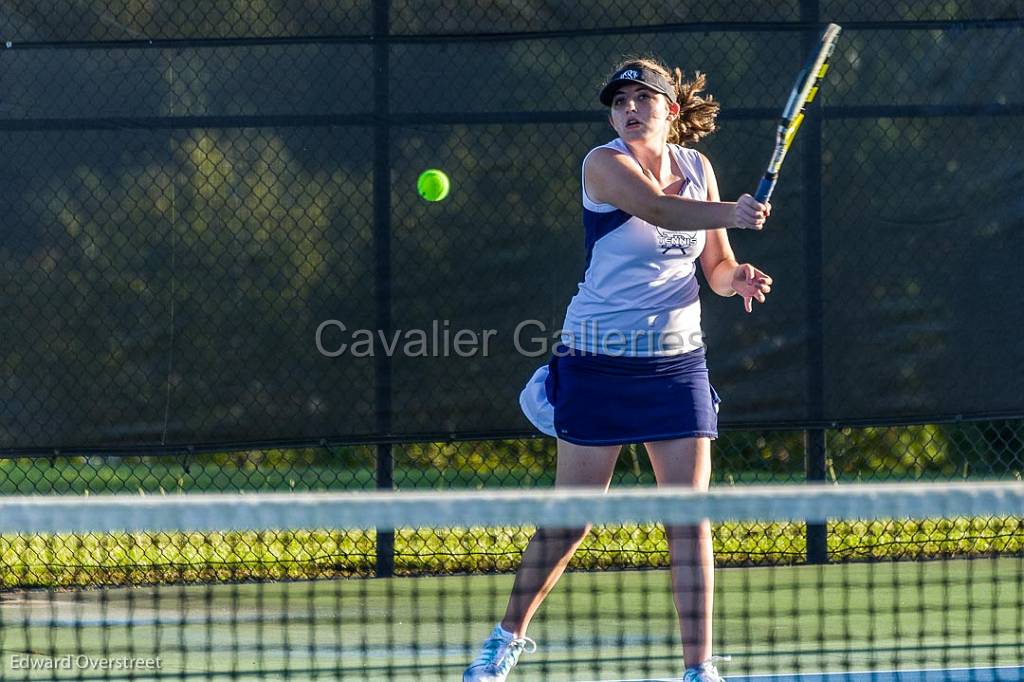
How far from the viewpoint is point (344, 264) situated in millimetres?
4680

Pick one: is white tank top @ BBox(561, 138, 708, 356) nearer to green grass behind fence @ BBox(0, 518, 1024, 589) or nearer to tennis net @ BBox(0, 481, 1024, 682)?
tennis net @ BBox(0, 481, 1024, 682)

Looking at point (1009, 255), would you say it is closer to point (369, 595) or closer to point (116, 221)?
point (369, 595)

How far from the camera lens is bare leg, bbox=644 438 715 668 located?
306 cm

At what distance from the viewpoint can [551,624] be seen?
160 inches

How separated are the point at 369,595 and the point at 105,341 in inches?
47.9

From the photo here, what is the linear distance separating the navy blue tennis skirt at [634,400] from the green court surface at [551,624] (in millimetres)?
689

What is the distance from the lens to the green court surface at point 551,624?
11.8ft

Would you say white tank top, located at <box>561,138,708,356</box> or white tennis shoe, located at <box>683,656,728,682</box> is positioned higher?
white tank top, located at <box>561,138,708,356</box>

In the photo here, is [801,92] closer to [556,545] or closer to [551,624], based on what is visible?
[556,545]

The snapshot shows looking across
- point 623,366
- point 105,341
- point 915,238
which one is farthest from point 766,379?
point 105,341

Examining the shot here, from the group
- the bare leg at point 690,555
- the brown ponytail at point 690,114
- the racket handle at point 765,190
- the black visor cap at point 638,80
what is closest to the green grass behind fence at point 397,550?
the bare leg at point 690,555

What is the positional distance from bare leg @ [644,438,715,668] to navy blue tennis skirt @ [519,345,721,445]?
45 mm

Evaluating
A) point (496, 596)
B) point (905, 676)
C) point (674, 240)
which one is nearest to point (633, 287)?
point (674, 240)

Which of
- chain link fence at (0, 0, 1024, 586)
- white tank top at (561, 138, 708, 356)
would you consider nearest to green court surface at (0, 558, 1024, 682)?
chain link fence at (0, 0, 1024, 586)
